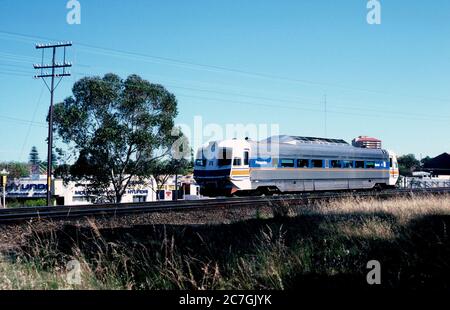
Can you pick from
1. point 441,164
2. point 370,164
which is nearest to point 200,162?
point 370,164

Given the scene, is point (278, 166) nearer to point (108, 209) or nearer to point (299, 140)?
point (299, 140)

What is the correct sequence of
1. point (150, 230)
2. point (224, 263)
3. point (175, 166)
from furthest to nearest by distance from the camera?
point (175, 166), point (150, 230), point (224, 263)

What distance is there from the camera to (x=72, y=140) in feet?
118

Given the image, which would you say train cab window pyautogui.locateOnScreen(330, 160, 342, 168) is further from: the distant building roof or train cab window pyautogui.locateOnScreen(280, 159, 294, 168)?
the distant building roof

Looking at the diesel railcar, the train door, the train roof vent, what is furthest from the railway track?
the train door

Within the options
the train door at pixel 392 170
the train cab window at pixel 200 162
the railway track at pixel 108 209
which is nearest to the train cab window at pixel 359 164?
the train door at pixel 392 170

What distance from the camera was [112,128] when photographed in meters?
35.2

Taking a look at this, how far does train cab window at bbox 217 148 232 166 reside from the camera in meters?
22.6

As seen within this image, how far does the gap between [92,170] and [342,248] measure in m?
31.6

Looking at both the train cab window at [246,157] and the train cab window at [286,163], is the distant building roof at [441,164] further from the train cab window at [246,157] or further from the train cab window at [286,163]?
the train cab window at [246,157]

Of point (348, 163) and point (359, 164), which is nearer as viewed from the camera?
point (348, 163)

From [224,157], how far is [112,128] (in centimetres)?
1533
